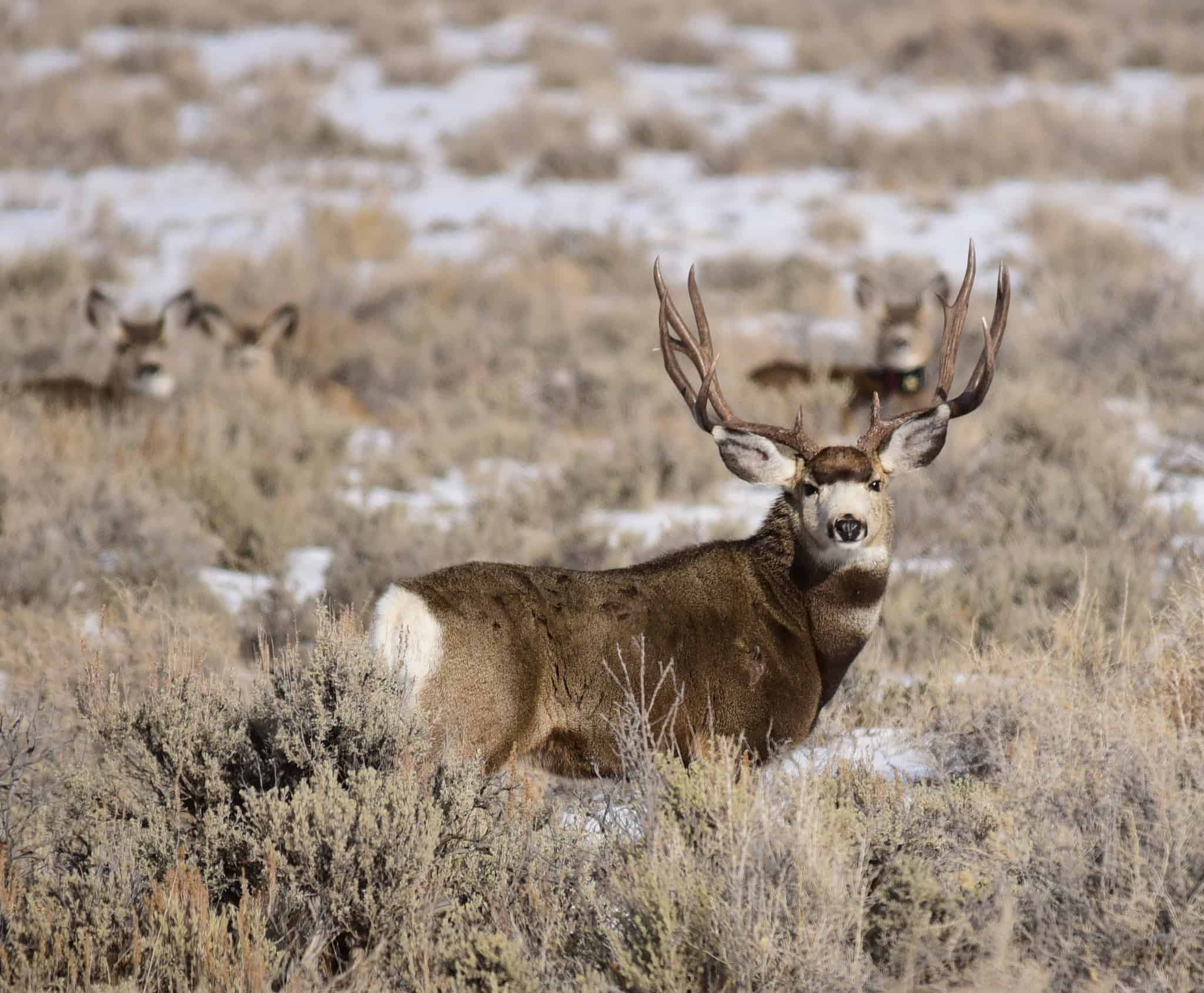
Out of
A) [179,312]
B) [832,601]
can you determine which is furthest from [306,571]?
[179,312]

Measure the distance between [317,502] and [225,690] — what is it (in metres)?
4.25

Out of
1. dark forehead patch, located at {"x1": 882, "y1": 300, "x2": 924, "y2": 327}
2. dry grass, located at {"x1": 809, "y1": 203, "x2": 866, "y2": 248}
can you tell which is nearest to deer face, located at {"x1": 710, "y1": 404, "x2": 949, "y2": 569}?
dark forehead patch, located at {"x1": 882, "y1": 300, "x2": 924, "y2": 327}

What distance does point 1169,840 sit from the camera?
3545 millimetres

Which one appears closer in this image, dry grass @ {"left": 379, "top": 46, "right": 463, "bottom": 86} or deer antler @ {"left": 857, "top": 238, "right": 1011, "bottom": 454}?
deer antler @ {"left": 857, "top": 238, "right": 1011, "bottom": 454}

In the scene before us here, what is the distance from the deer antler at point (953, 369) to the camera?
5258 millimetres

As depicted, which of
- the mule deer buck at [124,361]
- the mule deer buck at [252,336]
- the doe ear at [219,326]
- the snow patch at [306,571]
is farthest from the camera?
the doe ear at [219,326]

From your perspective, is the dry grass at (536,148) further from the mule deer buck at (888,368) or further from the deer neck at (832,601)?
the deer neck at (832,601)

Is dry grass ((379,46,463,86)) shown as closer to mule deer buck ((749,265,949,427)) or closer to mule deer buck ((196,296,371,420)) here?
mule deer buck ((196,296,371,420))

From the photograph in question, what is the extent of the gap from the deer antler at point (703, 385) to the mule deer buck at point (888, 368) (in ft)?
16.1

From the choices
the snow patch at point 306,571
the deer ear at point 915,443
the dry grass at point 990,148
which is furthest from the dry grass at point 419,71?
the deer ear at point 915,443

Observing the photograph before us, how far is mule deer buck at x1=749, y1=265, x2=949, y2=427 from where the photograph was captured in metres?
10.4

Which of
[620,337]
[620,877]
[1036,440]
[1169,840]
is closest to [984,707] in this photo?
[1169,840]

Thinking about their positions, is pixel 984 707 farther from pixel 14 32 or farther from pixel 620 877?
pixel 14 32

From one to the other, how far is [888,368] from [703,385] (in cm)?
562
